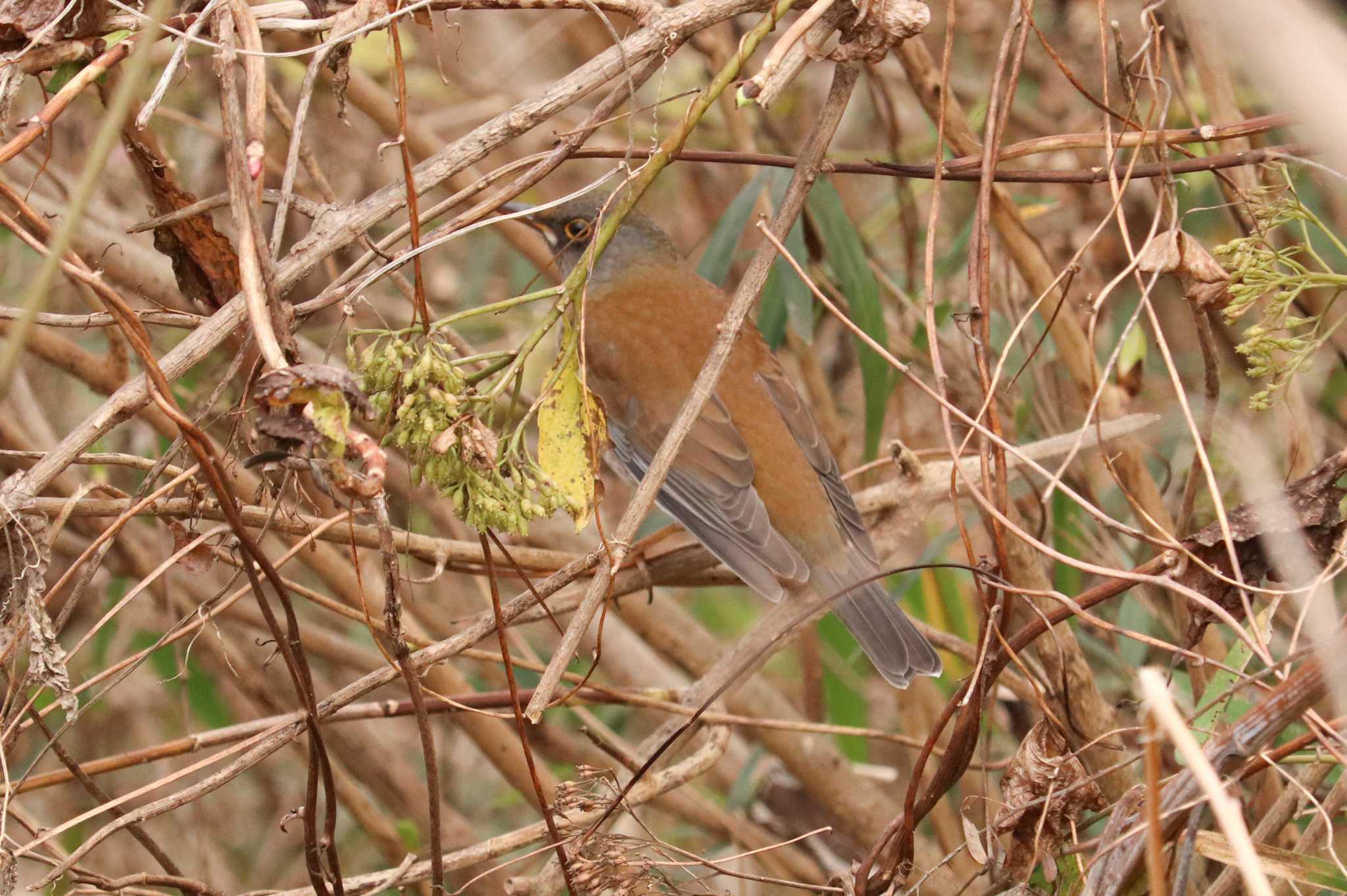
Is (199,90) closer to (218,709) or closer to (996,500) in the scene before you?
(218,709)

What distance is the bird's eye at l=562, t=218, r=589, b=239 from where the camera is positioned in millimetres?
4496

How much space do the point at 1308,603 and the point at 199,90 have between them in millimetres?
4830

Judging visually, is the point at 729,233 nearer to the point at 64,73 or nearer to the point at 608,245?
the point at 608,245

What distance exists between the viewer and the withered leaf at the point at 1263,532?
2.21 metres

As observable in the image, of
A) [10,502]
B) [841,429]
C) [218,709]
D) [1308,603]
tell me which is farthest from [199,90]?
[1308,603]

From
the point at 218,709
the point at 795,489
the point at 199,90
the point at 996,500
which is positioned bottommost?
the point at 218,709

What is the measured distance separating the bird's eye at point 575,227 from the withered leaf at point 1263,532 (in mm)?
2702

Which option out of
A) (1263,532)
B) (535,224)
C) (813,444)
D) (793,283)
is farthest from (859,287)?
(1263,532)

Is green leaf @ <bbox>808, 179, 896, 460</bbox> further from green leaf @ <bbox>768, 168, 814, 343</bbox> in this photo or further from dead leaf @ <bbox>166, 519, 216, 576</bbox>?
dead leaf @ <bbox>166, 519, 216, 576</bbox>

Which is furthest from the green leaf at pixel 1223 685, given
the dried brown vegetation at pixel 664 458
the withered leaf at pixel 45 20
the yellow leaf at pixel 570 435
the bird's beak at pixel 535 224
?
the bird's beak at pixel 535 224

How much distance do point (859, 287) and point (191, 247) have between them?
2.05 m

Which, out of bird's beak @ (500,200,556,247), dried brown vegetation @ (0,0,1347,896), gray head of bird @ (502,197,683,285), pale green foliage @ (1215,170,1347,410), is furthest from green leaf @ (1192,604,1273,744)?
bird's beak @ (500,200,556,247)

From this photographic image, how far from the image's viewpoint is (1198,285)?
2.43 metres

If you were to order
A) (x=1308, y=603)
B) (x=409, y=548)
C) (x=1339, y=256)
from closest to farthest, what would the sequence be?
(x=1308, y=603)
(x=409, y=548)
(x=1339, y=256)
